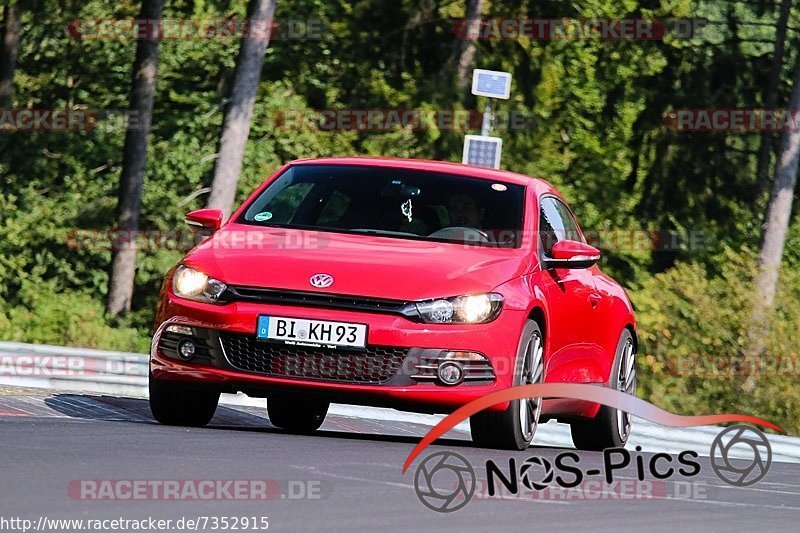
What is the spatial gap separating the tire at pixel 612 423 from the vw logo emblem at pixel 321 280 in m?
3.05

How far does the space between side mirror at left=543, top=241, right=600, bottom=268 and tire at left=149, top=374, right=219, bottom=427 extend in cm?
217

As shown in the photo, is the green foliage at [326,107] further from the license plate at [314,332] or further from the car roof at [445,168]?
the license plate at [314,332]

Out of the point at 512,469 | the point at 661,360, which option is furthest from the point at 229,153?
the point at 512,469

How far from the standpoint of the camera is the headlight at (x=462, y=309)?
952 centimetres

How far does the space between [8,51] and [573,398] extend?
25.2 m

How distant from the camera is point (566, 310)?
1086 centimetres

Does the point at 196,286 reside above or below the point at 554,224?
below

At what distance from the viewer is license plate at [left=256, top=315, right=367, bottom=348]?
945 cm

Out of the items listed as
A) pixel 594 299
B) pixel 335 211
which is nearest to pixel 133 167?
pixel 594 299

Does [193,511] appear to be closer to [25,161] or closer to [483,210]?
[483,210]
